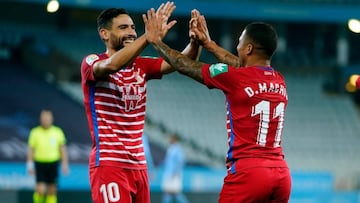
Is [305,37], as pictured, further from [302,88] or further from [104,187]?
[104,187]

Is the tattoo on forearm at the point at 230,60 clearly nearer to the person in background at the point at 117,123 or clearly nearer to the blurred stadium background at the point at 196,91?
the person in background at the point at 117,123

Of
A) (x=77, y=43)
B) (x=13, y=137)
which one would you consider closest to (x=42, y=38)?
(x=77, y=43)

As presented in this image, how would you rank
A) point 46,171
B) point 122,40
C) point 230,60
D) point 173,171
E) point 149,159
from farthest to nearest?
point 149,159 → point 173,171 → point 46,171 → point 230,60 → point 122,40

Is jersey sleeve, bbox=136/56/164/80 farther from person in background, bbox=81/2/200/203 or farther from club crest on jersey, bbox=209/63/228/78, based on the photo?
club crest on jersey, bbox=209/63/228/78

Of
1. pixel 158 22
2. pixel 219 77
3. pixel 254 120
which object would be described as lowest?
pixel 254 120

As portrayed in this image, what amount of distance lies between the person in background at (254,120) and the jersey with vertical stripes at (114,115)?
62 centimetres

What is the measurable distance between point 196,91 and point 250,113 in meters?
21.1

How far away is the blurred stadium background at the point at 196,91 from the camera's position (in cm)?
2394

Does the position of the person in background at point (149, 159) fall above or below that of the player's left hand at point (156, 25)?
above

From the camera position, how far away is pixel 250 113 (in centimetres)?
679

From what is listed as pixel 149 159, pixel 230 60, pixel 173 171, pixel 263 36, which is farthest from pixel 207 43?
pixel 149 159

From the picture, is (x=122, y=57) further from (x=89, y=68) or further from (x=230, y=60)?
(x=230, y=60)

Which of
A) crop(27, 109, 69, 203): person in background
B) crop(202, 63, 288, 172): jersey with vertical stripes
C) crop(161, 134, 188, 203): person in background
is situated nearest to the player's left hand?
crop(202, 63, 288, 172): jersey with vertical stripes

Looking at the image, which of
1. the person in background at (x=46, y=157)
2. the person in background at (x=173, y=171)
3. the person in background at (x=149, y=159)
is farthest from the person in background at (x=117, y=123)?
the person in background at (x=149, y=159)
